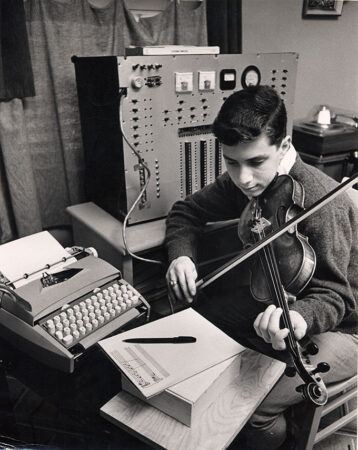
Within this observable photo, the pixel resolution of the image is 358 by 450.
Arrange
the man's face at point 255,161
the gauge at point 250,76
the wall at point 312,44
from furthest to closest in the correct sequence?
the wall at point 312,44
the gauge at point 250,76
the man's face at point 255,161

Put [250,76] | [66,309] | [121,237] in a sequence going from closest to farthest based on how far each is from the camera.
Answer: [66,309] → [121,237] → [250,76]

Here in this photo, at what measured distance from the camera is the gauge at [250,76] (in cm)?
140

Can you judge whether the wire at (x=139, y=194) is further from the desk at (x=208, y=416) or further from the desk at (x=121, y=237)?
the desk at (x=208, y=416)

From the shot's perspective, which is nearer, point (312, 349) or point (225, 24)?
point (312, 349)

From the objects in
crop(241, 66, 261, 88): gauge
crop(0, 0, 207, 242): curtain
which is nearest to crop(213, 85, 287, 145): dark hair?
crop(241, 66, 261, 88): gauge

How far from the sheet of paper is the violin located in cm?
37

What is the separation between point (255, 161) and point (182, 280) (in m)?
0.35

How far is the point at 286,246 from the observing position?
1.00 meters

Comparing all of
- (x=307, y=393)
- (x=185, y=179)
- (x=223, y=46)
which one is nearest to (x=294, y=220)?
(x=307, y=393)

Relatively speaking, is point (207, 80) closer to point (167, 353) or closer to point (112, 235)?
point (112, 235)

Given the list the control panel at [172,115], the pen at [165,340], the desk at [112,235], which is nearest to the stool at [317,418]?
the pen at [165,340]

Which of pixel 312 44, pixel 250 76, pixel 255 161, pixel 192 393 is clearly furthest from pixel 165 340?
pixel 312 44

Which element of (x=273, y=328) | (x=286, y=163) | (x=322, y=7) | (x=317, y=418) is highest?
(x=322, y=7)

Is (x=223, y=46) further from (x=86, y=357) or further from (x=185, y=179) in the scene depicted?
(x=86, y=357)
